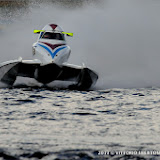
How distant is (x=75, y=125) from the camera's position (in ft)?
25.4

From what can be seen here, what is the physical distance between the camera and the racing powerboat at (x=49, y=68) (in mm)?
14336

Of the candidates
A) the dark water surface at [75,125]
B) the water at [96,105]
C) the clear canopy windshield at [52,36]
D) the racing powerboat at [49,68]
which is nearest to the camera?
the dark water surface at [75,125]

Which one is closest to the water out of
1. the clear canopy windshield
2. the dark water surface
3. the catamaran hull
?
the dark water surface

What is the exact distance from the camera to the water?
6.17 metres

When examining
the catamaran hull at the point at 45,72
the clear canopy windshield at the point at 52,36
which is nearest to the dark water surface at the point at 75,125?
the catamaran hull at the point at 45,72

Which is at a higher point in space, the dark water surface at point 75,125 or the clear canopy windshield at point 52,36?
the clear canopy windshield at point 52,36

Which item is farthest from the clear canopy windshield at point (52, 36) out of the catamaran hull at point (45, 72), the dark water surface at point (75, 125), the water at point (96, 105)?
the dark water surface at point (75, 125)

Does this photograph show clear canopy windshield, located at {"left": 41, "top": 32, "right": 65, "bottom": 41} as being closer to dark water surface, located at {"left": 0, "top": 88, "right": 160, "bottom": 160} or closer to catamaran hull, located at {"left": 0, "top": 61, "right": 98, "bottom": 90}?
catamaran hull, located at {"left": 0, "top": 61, "right": 98, "bottom": 90}

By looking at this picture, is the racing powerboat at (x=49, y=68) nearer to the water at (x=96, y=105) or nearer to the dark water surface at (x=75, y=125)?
the water at (x=96, y=105)

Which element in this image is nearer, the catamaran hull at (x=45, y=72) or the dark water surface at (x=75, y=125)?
the dark water surface at (x=75, y=125)

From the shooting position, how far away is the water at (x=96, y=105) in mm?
6168

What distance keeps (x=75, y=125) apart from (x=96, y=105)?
8.55 ft

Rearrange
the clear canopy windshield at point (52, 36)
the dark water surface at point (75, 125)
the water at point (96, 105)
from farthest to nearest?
the clear canopy windshield at point (52, 36) → the water at point (96, 105) → the dark water surface at point (75, 125)

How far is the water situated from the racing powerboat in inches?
16.4
